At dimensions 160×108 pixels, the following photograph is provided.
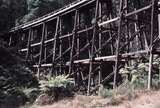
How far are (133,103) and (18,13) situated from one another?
103ft

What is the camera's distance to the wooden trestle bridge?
17.7 metres

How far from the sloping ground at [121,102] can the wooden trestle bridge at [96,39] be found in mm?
2034

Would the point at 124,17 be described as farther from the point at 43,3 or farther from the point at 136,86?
the point at 43,3

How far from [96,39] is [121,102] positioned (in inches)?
452

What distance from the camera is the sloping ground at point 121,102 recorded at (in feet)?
38.9

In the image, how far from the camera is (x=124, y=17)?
18.0 metres

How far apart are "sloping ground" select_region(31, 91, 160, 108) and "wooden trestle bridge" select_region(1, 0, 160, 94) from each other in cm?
203

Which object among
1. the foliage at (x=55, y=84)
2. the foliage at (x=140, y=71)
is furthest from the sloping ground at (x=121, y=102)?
the foliage at (x=140, y=71)

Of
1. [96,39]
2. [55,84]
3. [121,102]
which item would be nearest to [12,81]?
[55,84]

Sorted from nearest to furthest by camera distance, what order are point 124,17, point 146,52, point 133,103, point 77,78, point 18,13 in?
point 133,103 → point 146,52 → point 124,17 → point 77,78 → point 18,13

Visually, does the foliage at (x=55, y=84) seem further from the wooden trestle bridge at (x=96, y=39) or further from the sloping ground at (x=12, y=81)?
the wooden trestle bridge at (x=96, y=39)

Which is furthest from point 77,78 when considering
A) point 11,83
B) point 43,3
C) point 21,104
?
point 43,3

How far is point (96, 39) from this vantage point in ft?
78.1

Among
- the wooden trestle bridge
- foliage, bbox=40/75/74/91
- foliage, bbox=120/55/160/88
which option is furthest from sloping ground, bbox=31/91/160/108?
foliage, bbox=120/55/160/88
